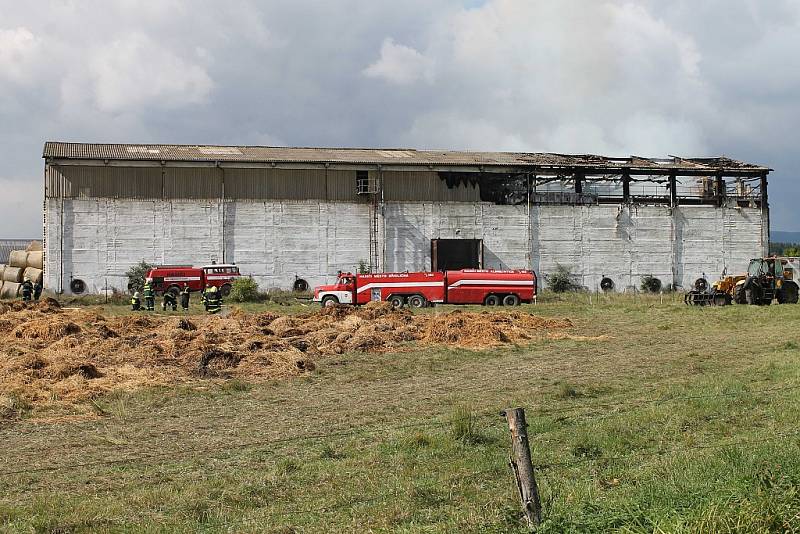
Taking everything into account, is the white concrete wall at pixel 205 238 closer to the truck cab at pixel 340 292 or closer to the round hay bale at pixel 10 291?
the round hay bale at pixel 10 291

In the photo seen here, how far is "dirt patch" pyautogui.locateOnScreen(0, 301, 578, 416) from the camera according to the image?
56.1ft

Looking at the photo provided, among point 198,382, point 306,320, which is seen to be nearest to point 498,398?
point 198,382

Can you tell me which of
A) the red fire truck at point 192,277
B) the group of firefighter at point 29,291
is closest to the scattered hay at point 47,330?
the group of firefighter at point 29,291

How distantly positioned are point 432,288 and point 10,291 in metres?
25.6

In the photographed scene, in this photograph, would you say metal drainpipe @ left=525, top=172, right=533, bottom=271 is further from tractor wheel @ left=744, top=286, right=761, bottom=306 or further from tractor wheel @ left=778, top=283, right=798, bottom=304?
tractor wheel @ left=778, top=283, right=798, bottom=304

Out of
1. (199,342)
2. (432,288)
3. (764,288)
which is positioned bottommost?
(199,342)

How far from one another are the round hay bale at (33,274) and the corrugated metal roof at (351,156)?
6725 mm

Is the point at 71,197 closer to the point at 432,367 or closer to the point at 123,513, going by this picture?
the point at 432,367

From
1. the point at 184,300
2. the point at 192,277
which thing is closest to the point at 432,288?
the point at 184,300

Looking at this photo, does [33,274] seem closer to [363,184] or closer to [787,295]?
[363,184]

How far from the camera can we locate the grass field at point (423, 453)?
736 cm

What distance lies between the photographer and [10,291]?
162 ft

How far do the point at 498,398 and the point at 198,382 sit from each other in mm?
6288

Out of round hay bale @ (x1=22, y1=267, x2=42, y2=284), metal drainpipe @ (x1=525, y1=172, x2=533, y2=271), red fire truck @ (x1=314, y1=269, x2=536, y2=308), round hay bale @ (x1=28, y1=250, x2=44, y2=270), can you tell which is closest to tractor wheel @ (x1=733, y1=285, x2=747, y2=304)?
red fire truck @ (x1=314, y1=269, x2=536, y2=308)
